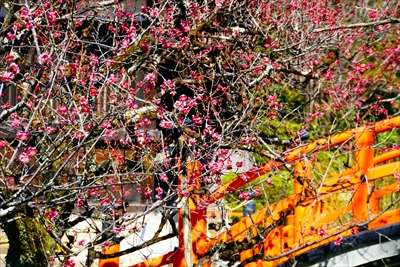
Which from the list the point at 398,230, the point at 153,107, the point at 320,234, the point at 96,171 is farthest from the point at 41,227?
the point at 398,230

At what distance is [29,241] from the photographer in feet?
17.1

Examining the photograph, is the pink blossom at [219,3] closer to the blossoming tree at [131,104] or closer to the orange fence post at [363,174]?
the blossoming tree at [131,104]

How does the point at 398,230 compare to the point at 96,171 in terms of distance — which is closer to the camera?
the point at 96,171

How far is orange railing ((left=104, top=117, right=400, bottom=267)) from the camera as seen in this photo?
5.72 m

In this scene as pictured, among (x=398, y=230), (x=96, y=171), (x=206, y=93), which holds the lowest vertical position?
(x=398, y=230)

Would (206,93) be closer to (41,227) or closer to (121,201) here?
(121,201)

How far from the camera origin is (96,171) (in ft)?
17.5

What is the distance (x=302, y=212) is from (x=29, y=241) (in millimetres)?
2384

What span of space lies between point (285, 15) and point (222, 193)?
2.36 m

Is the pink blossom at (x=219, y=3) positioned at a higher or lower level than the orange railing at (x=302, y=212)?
higher

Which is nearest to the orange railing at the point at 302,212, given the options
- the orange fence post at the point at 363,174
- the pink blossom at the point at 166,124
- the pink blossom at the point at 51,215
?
the orange fence post at the point at 363,174

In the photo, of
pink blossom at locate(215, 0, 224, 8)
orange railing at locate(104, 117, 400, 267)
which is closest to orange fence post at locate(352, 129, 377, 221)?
orange railing at locate(104, 117, 400, 267)

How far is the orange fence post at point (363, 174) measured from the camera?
6.49 metres

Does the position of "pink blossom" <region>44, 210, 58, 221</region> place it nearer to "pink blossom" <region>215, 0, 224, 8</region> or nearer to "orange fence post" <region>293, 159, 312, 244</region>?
"orange fence post" <region>293, 159, 312, 244</region>
